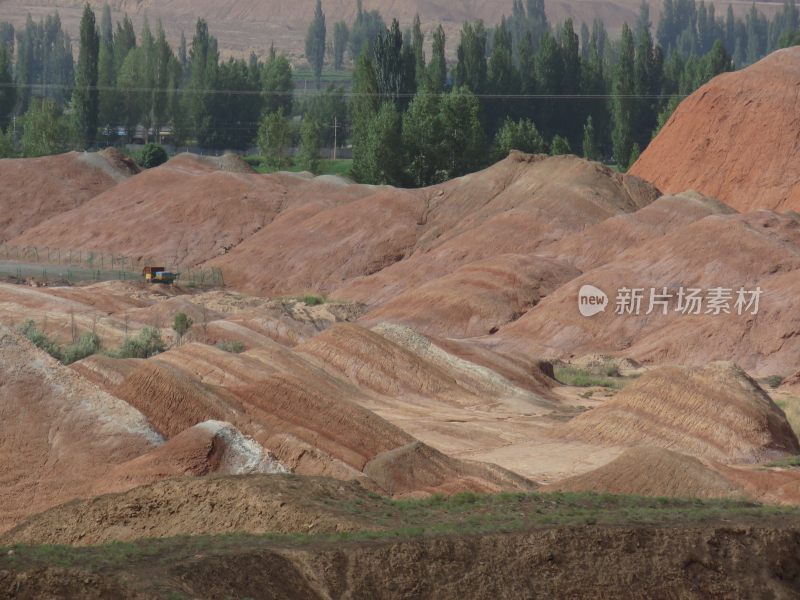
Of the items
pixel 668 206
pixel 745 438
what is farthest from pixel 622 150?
pixel 745 438

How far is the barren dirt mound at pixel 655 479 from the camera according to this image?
78.7 feet

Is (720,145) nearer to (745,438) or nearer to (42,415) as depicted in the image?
(745,438)

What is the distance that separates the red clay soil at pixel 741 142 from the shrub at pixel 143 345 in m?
39.3

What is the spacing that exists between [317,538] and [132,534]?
3524 mm

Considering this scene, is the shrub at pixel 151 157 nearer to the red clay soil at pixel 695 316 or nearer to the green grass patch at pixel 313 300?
the green grass patch at pixel 313 300

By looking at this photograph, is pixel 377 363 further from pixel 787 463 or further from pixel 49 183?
pixel 49 183

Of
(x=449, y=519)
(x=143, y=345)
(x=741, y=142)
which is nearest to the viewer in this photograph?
(x=449, y=519)

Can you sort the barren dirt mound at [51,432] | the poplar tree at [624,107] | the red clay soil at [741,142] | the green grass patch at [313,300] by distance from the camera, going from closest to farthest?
the barren dirt mound at [51,432] → the green grass patch at [313,300] → the red clay soil at [741,142] → the poplar tree at [624,107]

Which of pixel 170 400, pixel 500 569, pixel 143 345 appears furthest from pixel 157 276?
pixel 500 569

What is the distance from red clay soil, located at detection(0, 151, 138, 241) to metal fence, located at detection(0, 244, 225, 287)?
4888 mm

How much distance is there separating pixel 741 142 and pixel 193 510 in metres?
67.2

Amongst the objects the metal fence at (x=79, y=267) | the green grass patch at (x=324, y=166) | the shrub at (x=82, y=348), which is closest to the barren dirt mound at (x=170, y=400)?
the shrub at (x=82, y=348)

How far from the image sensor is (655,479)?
2431 centimetres

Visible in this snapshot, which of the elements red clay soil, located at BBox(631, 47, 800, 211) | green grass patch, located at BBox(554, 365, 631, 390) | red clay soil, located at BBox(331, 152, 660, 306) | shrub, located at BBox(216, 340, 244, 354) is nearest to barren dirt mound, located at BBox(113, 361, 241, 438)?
shrub, located at BBox(216, 340, 244, 354)
